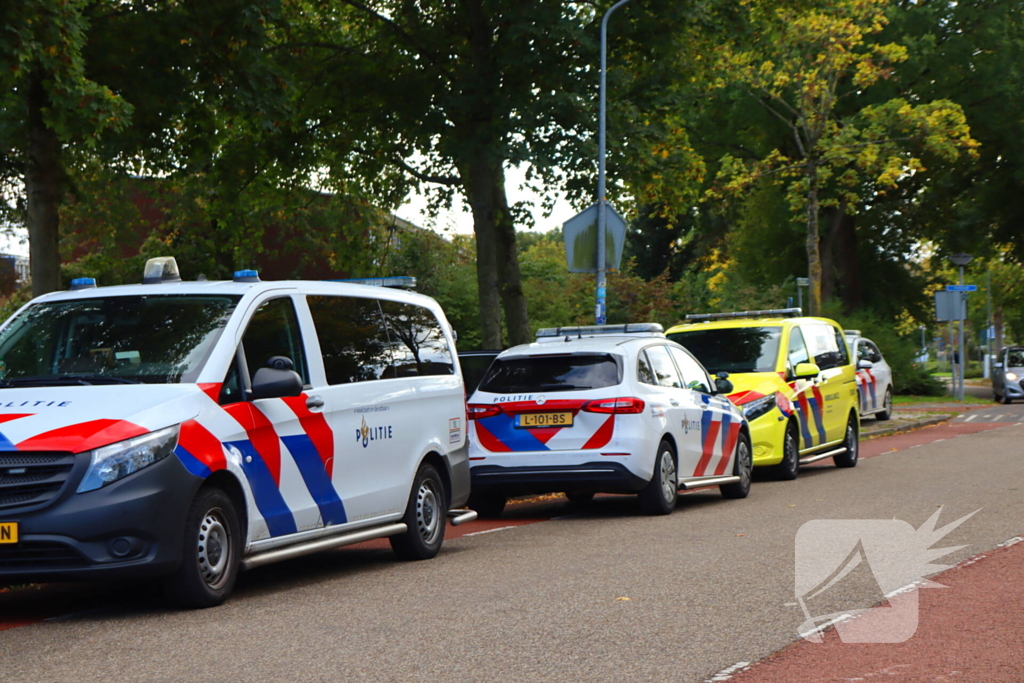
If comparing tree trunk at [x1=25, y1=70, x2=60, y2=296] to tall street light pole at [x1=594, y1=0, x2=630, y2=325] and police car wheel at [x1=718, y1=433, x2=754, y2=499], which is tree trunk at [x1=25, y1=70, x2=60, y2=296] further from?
police car wheel at [x1=718, y1=433, x2=754, y2=499]

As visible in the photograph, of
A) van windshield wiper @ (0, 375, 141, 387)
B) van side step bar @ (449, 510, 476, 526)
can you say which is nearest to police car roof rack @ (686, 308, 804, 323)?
van side step bar @ (449, 510, 476, 526)

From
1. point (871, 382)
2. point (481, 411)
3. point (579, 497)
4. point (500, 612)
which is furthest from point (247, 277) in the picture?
point (871, 382)

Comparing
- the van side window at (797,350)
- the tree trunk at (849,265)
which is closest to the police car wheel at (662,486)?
the van side window at (797,350)

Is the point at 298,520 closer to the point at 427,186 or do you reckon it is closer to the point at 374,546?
the point at 374,546

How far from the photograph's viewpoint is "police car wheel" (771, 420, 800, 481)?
16766mm

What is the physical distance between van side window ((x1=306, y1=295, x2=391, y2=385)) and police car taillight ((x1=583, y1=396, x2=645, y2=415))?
293 centimetres

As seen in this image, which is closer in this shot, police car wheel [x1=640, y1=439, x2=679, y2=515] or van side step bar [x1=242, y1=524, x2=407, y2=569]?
van side step bar [x1=242, y1=524, x2=407, y2=569]

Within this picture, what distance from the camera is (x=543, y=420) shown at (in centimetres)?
1258

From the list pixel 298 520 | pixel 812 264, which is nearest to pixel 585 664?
pixel 298 520

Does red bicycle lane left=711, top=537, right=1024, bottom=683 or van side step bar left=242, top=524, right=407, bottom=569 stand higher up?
van side step bar left=242, top=524, right=407, bottom=569

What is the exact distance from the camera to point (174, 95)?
19.2m

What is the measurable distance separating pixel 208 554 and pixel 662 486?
Answer: 589 cm

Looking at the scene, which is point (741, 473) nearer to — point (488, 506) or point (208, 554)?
point (488, 506)

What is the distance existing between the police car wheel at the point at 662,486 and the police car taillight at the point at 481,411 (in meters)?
1.51
